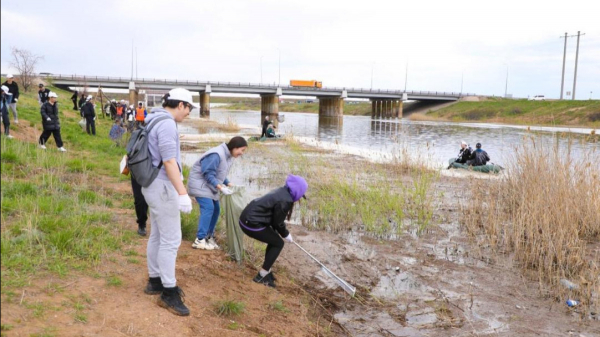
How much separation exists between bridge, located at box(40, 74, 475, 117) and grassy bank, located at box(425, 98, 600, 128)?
4959mm

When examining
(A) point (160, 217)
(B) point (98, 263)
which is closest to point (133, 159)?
(A) point (160, 217)

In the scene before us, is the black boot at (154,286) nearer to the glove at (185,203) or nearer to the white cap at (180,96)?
the glove at (185,203)

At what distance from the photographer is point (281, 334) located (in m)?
4.25

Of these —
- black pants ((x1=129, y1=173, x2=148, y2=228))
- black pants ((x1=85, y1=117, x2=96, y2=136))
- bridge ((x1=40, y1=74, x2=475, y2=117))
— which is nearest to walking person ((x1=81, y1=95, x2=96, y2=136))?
black pants ((x1=85, y1=117, x2=96, y2=136))

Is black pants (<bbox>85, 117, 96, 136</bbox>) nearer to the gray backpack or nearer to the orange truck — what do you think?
the gray backpack

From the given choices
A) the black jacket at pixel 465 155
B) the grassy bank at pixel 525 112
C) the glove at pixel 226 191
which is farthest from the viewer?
Answer: the grassy bank at pixel 525 112

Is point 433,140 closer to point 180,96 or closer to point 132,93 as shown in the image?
point 180,96

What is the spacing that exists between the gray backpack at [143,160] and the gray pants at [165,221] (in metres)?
0.06

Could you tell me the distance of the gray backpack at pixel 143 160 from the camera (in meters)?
3.69

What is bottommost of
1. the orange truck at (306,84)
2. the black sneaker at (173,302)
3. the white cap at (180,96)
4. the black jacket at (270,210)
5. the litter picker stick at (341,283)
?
the litter picker stick at (341,283)

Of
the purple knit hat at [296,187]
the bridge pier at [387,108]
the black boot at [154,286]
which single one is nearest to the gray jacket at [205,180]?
the purple knit hat at [296,187]

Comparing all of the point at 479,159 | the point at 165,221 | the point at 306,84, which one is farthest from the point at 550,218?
the point at 306,84

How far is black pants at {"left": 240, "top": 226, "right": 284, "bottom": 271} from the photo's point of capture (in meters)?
5.09

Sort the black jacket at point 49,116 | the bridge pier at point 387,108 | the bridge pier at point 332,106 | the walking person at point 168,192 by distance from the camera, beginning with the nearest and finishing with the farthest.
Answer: the walking person at point 168,192
the black jacket at point 49,116
the bridge pier at point 332,106
the bridge pier at point 387,108
